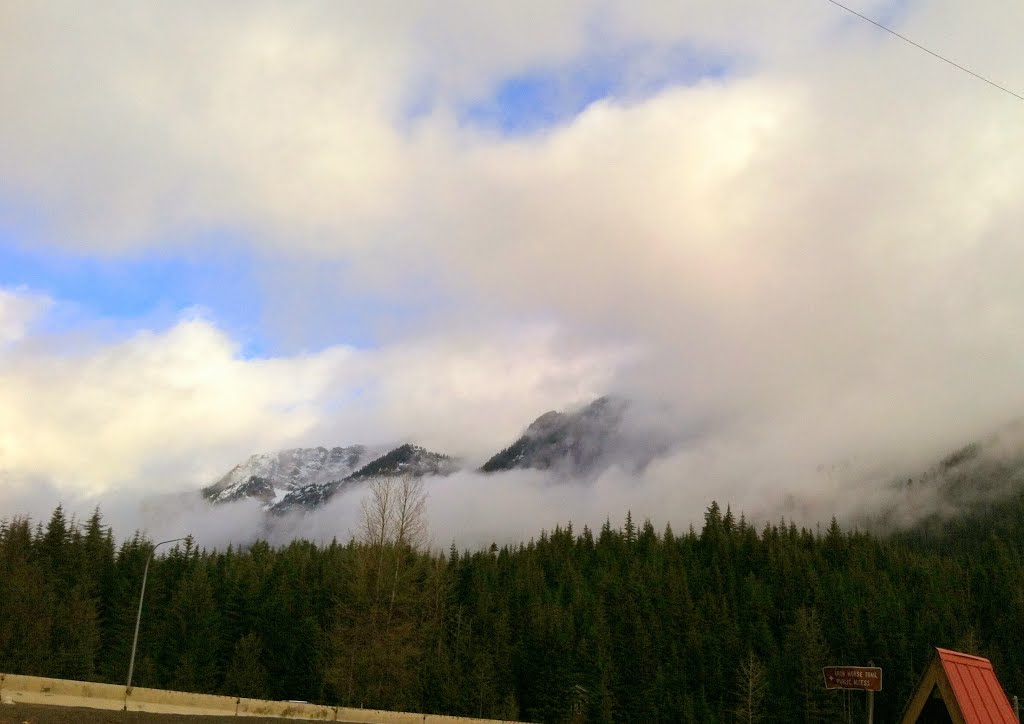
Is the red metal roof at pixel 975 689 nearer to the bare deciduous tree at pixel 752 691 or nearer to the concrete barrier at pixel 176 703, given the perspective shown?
the concrete barrier at pixel 176 703

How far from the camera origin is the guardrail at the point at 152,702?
54.6ft

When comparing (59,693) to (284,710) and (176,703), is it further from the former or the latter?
(284,710)

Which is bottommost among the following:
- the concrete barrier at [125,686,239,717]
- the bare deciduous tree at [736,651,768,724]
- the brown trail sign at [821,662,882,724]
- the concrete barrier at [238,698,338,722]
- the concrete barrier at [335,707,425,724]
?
the bare deciduous tree at [736,651,768,724]

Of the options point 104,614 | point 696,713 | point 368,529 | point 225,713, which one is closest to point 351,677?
point 368,529

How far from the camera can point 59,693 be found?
1727cm

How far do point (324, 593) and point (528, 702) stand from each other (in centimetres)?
2807

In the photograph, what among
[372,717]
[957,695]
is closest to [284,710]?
[372,717]

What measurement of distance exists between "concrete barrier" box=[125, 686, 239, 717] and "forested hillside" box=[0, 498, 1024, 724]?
3026 cm

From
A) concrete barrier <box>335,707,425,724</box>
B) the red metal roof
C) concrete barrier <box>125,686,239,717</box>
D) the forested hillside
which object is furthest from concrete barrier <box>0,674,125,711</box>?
the forested hillside

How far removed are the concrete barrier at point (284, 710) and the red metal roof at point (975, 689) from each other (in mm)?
15782

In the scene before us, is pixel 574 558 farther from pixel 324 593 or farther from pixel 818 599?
pixel 324 593

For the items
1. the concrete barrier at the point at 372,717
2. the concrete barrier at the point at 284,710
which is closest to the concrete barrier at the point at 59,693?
the concrete barrier at the point at 284,710

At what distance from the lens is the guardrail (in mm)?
16656

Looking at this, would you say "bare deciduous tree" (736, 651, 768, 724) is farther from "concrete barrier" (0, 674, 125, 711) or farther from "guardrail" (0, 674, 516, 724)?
"concrete barrier" (0, 674, 125, 711)
